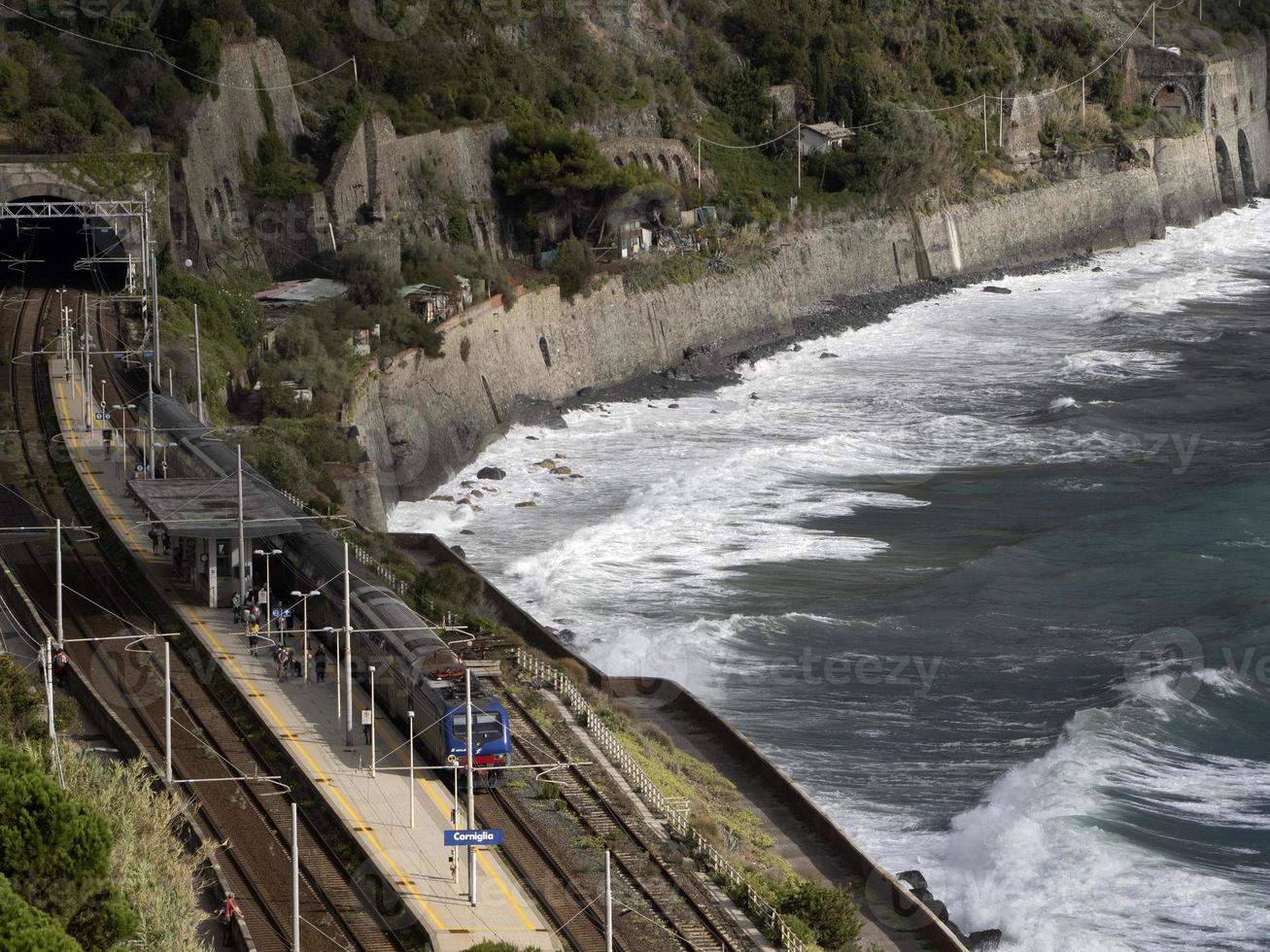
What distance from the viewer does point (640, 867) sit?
3284 centimetres

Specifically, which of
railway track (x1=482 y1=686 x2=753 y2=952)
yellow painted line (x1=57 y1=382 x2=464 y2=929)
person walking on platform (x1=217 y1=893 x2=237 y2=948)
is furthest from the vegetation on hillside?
railway track (x1=482 y1=686 x2=753 y2=952)

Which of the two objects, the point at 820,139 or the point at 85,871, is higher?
the point at 820,139

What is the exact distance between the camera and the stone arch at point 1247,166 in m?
150

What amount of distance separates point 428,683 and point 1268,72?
143 metres

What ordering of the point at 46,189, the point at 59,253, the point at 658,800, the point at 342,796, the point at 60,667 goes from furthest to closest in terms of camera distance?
the point at 59,253 < the point at 46,189 < the point at 60,667 < the point at 658,800 < the point at 342,796

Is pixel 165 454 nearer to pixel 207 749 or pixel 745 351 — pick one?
pixel 207 749

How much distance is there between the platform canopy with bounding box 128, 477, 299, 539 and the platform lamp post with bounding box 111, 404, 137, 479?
7.43 metres

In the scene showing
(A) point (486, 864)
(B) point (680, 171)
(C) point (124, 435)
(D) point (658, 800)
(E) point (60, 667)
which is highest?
(B) point (680, 171)

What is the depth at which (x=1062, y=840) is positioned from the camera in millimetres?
38875

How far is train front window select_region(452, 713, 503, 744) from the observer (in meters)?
34.7

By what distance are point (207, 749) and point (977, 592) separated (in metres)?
25.7

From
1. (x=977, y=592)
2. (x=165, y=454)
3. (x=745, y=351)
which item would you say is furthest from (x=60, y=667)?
(x=745, y=351)

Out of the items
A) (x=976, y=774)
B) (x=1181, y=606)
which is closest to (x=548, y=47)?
(x=1181, y=606)

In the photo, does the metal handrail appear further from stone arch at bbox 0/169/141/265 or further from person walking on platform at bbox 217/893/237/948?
stone arch at bbox 0/169/141/265
